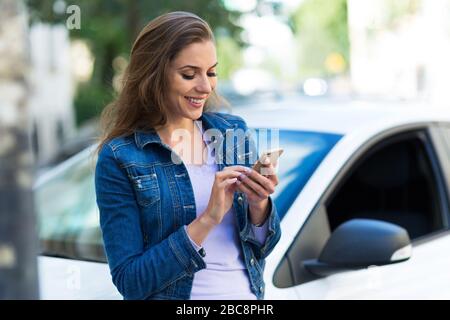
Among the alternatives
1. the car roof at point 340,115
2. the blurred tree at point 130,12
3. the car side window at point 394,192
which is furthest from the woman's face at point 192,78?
the blurred tree at point 130,12

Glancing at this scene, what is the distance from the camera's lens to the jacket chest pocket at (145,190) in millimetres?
1848

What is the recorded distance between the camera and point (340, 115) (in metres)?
3.28

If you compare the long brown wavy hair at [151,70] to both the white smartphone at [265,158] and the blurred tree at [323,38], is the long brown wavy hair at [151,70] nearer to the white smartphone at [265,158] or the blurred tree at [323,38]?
the white smartphone at [265,158]

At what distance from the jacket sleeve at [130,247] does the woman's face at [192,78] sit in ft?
0.66

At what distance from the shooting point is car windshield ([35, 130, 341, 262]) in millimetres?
2871

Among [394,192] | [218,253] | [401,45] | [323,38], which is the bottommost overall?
[394,192]

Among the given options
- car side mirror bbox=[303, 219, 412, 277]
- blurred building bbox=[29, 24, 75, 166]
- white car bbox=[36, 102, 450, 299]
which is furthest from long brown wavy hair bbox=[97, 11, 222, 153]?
blurred building bbox=[29, 24, 75, 166]

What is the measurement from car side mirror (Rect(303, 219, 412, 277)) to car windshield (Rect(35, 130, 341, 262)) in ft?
0.77

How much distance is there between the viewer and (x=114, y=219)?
6.03ft

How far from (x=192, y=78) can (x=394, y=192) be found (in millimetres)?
2350

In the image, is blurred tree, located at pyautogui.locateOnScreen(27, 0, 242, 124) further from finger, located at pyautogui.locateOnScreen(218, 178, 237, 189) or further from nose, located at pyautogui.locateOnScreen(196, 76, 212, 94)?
finger, located at pyautogui.locateOnScreen(218, 178, 237, 189)

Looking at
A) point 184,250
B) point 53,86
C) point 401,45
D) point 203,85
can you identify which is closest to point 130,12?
point 203,85

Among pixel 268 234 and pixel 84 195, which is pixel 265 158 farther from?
pixel 84 195

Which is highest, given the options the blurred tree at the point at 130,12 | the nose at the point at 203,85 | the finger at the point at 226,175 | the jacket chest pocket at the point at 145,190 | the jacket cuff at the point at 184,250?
the blurred tree at the point at 130,12
